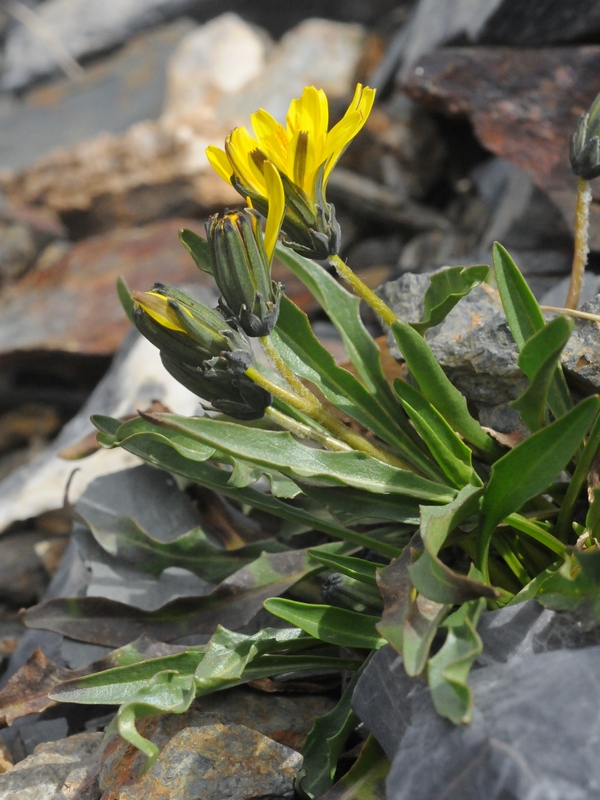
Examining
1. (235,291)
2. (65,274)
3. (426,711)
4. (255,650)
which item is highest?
(235,291)

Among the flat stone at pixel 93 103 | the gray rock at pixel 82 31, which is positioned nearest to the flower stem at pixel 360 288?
the flat stone at pixel 93 103

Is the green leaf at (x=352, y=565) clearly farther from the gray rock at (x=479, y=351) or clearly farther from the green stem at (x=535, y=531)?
the gray rock at (x=479, y=351)

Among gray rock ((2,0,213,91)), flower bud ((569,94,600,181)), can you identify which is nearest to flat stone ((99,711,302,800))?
flower bud ((569,94,600,181))

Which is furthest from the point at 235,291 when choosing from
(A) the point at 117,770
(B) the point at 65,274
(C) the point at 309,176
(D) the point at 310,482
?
(B) the point at 65,274

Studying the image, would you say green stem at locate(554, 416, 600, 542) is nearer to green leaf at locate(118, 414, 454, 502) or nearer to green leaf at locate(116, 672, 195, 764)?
green leaf at locate(118, 414, 454, 502)

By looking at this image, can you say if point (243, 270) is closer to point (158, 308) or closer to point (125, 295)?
point (158, 308)

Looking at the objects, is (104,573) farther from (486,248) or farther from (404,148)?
(404,148)
